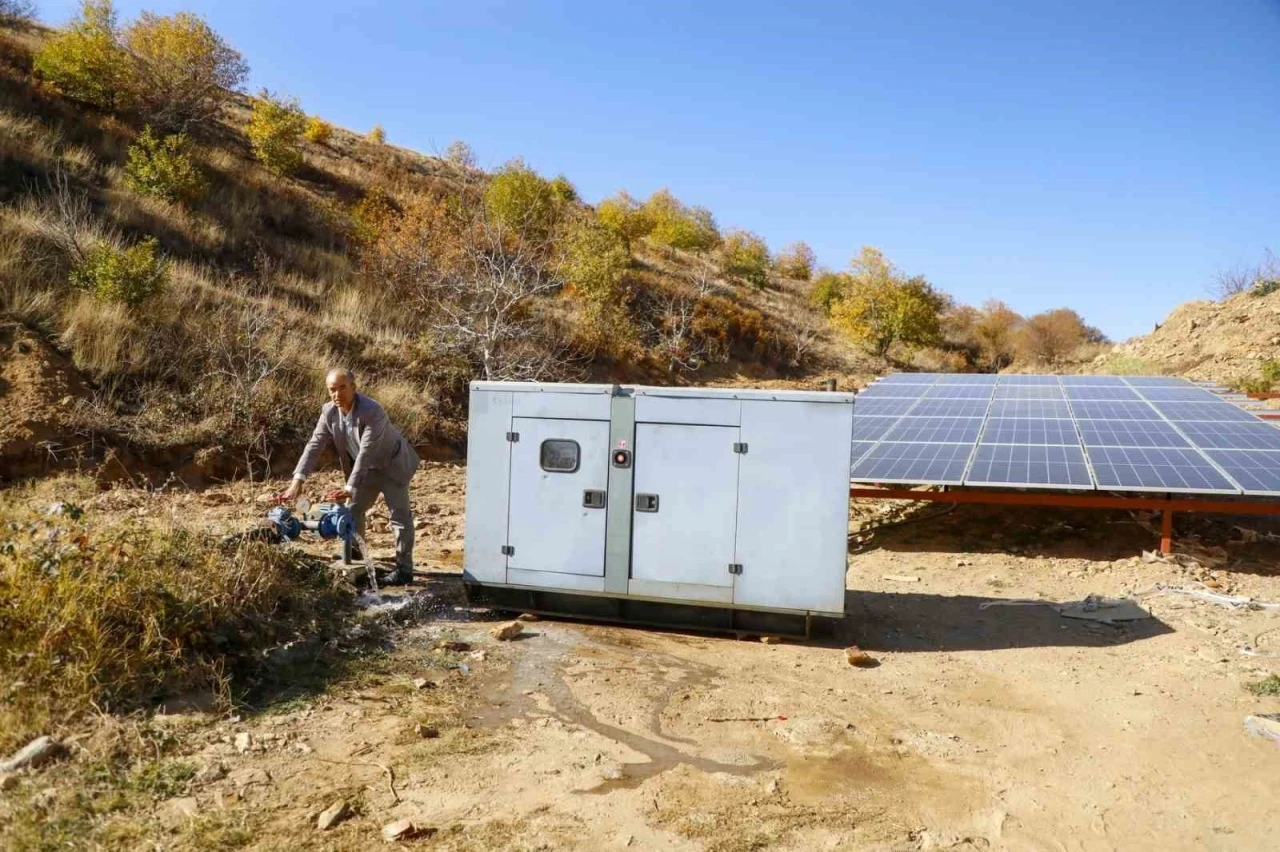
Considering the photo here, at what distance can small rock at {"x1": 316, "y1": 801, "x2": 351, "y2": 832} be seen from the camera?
4348 millimetres

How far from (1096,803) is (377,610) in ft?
17.7

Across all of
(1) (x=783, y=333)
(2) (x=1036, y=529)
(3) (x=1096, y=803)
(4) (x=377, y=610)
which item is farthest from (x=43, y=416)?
(1) (x=783, y=333)

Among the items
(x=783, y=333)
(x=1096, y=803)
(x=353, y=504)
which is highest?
(x=783, y=333)

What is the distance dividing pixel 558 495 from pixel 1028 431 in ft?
27.6

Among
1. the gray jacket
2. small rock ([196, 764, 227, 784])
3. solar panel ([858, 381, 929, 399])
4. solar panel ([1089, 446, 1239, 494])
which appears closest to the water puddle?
small rock ([196, 764, 227, 784])

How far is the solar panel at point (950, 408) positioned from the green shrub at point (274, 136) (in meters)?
20.7

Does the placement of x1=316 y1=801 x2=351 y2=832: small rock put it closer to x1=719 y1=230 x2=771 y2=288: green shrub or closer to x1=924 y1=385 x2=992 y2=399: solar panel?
x1=924 y1=385 x2=992 y2=399: solar panel

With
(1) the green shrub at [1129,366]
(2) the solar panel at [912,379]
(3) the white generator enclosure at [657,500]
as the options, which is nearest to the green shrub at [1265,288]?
(1) the green shrub at [1129,366]

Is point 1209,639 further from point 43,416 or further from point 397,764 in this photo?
point 43,416

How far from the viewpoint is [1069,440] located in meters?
12.7

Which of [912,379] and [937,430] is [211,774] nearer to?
[937,430]

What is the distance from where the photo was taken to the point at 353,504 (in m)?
8.30

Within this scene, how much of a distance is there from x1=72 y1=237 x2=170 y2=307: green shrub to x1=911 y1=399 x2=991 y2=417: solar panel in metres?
11.7

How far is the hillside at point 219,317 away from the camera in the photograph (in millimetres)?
12570
